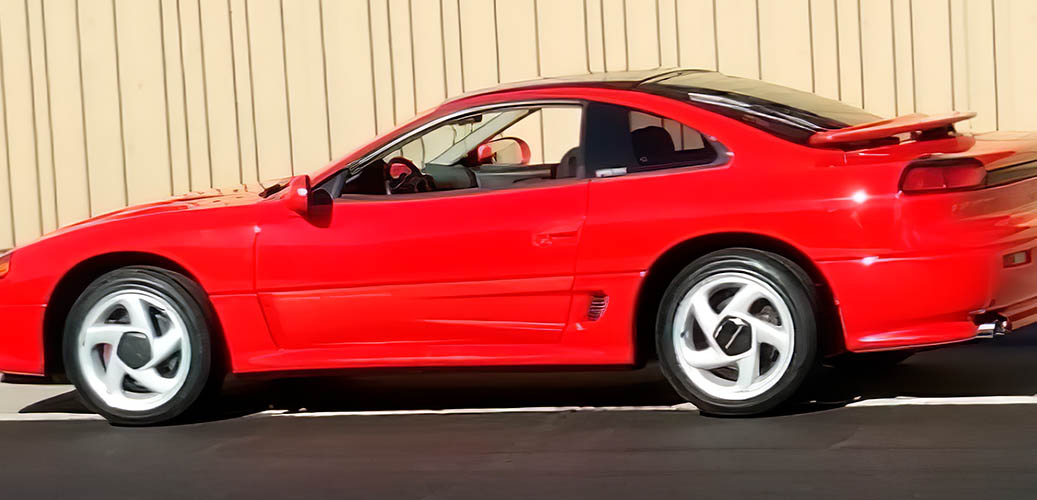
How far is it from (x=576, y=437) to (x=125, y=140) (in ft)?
16.5

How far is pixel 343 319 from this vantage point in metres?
6.89

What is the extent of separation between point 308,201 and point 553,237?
108cm

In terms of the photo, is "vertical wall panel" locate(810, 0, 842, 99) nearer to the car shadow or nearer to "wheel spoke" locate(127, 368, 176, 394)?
the car shadow

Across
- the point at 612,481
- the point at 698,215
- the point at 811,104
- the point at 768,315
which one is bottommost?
the point at 612,481

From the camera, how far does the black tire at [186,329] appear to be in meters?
7.05

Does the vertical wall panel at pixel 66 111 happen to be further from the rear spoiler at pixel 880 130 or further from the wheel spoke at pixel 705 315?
the rear spoiler at pixel 880 130

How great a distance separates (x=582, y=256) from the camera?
657 centimetres

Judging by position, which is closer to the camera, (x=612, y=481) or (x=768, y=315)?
(x=612, y=481)

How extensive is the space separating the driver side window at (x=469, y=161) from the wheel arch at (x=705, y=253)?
0.53 m

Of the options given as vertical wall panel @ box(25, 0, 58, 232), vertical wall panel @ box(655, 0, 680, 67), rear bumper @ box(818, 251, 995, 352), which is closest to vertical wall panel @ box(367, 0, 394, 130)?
vertical wall panel @ box(655, 0, 680, 67)

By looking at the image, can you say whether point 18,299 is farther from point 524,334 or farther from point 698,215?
point 698,215

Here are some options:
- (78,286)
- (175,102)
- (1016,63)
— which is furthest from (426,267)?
(1016,63)

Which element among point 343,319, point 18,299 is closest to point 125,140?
point 18,299

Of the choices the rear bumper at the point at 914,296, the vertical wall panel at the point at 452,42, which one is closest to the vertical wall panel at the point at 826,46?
the vertical wall panel at the point at 452,42
